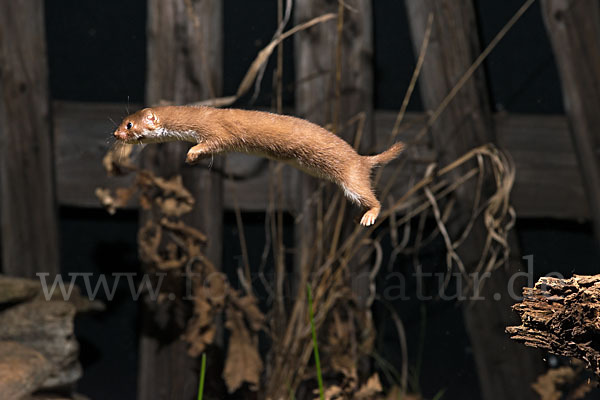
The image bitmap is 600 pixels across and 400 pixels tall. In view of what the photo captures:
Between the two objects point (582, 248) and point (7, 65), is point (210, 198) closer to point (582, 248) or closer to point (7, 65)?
point (7, 65)

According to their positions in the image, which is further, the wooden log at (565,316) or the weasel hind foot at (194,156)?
the wooden log at (565,316)

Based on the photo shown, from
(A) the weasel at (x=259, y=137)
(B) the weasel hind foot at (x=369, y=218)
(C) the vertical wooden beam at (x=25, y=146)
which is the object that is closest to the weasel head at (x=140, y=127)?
(A) the weasel at (x=259, y=137)

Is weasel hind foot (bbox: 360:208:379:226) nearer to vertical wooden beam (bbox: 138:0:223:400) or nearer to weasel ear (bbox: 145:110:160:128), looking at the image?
weasel ear (bbox: 145:110:160:128)

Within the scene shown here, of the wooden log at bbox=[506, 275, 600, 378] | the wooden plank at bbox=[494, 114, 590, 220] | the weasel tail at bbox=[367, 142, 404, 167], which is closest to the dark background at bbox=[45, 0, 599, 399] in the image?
the wooden plank at bbox=[494, 114, 590, 220]

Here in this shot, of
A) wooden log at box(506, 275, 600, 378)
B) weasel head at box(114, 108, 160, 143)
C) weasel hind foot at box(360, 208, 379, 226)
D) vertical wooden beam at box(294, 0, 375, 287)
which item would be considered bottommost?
wooden log at box(506, 275, 600, 378)

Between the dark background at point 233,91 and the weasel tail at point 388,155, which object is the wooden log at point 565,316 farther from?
the dark background at point 233,91

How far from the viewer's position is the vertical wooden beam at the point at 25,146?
1999mm

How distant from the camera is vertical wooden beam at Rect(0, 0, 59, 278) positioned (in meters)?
2.00

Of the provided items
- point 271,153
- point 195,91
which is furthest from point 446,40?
point 271,153

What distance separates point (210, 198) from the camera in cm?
204

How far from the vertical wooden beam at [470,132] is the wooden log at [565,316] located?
1.21m

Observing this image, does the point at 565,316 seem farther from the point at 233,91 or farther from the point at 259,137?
the point at 233,91

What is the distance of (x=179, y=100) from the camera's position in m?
2.01

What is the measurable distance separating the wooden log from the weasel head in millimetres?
553
